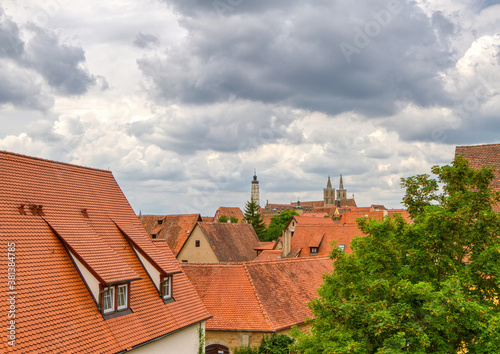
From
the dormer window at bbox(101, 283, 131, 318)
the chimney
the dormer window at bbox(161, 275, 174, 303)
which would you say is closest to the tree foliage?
the dormer window at bbox(161, 275, 174, 303)

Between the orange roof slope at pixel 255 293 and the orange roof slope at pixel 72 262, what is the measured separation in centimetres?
410

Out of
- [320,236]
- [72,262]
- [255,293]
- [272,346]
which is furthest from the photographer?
[320,236]

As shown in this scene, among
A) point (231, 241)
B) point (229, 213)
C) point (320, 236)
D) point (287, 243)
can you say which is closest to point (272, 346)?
point (320, 236)

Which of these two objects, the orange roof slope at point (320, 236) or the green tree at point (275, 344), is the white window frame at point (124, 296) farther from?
the orange roof slope at point (320, 236)

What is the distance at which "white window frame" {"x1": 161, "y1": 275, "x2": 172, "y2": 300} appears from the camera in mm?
19344

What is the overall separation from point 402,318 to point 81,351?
9.19m

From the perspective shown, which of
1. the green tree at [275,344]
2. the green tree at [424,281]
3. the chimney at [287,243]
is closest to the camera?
the green tree at [424,281]

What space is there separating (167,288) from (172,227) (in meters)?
36.0

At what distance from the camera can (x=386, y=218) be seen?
14.3m

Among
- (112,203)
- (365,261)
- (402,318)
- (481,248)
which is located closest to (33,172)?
(112,203)

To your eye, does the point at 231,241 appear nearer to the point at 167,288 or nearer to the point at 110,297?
the point at 167,288

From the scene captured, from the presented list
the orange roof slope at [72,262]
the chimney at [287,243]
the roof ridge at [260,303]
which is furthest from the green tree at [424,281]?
the chimney at [287,243]

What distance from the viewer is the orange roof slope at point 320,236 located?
4703 cm

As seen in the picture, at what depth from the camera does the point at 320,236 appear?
48.5m
